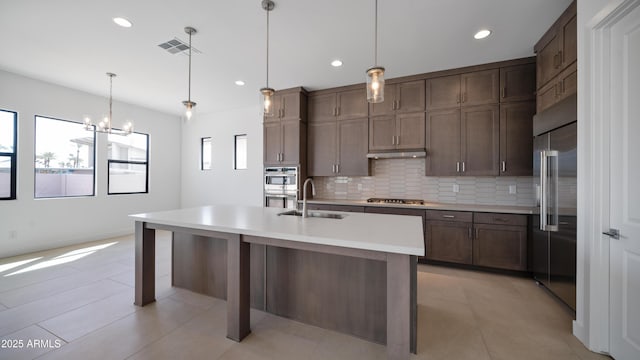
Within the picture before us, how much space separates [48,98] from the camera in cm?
432

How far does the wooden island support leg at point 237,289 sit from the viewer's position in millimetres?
1949

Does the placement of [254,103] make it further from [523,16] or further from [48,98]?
[523,16]

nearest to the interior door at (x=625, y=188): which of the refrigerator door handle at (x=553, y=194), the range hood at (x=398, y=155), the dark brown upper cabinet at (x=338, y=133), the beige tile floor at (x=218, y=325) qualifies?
the beige tile floor at (x=218, y=325)

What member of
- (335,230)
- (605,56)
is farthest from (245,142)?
(605,56)

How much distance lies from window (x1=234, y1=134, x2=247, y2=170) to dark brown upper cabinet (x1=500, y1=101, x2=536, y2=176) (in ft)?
16.0

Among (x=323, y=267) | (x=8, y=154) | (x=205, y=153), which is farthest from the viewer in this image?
(x=205, y=153)

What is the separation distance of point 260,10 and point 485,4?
2116 mm

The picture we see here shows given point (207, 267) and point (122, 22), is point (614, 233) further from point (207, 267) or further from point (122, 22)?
point (122, 22)

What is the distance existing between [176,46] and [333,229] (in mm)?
3011

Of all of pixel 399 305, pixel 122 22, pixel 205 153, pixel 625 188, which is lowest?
pixel 399 305

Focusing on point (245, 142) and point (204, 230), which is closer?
point (204, 230)

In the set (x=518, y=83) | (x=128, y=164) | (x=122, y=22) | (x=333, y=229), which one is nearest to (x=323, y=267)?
(x=333, y=229)

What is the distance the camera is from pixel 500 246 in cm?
325

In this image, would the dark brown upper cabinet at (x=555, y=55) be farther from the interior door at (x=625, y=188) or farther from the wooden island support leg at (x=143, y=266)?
the wooden island support leg at (x=143, y=266)
